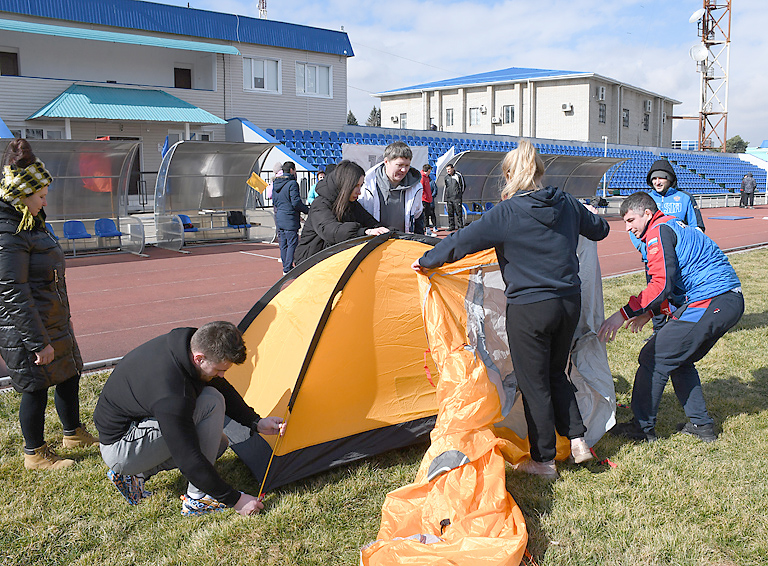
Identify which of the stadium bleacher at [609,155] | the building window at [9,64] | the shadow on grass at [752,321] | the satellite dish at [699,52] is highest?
the satellite dish at [699,52]

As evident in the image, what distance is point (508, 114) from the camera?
41906 mm

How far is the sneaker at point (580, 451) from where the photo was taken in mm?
3679

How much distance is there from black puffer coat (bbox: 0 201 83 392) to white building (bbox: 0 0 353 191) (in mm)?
18232

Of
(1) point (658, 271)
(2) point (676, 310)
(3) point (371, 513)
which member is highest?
(1) point (658, 271)

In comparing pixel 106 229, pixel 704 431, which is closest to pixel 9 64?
pixel 106 229

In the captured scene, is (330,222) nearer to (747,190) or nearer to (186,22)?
(186,22)

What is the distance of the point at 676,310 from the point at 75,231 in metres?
12.7

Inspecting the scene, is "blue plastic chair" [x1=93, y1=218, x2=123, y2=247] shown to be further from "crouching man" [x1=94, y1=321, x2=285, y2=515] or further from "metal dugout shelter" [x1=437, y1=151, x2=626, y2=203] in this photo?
→ "crouching man" [x1=94, y1=321, x2=285, y2=515]

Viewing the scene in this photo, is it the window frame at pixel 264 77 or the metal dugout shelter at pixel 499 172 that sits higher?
the window frame at pixel 264 77

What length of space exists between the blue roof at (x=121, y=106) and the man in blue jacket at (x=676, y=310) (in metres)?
19.8

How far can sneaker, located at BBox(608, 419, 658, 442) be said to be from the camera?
13.6 feet

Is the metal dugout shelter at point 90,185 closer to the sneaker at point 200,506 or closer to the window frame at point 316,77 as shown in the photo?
the sneaker at point 200,506

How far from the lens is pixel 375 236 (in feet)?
13.0

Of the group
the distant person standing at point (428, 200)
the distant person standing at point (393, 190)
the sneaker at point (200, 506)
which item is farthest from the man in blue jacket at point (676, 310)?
the distant person standing at point (428, 200)
